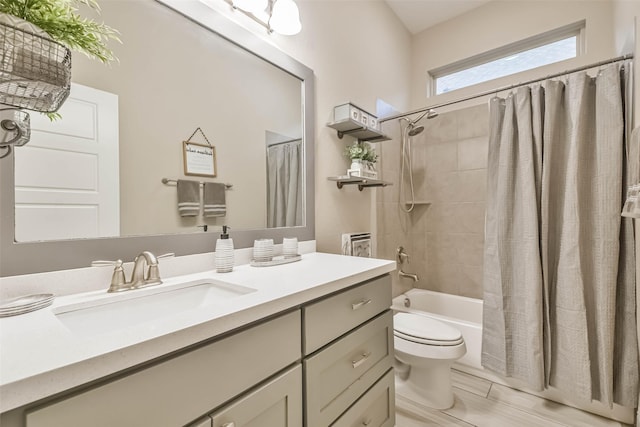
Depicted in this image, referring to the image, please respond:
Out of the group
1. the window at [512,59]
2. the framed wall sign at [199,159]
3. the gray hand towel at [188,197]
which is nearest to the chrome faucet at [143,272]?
the gray hand towel at [188,197]

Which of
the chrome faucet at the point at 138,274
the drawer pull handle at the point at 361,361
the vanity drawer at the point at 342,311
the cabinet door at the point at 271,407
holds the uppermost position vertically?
the chrome faucet at the point at 138,274

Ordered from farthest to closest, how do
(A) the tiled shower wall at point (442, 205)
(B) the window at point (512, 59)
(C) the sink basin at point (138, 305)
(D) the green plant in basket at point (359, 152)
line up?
(A) the tiled shower wall at point (442, 205) → (B) the window at point (512, 59) → (D) the green plant in basket at point (359, 152) → (C) the sink basin at point (138, 305)

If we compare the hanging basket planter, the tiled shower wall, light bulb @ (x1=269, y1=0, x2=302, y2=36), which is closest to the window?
the tiled shower wall

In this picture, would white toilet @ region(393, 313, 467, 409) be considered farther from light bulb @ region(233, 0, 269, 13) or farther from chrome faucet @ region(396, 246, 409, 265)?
light bulb @ region(233, 0, 269, 13)

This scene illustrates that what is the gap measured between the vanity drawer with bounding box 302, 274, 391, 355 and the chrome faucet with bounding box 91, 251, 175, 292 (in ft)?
1.67

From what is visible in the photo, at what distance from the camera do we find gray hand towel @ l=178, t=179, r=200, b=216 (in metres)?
1.08

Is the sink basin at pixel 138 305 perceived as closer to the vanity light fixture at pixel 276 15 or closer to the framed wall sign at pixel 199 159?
the framed wall sign at pixel 199 159

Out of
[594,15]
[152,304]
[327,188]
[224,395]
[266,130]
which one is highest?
[594,15]

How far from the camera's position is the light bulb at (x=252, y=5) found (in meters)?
1.25

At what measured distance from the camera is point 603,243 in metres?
1.31

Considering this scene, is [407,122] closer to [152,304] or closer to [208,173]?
[208,173]

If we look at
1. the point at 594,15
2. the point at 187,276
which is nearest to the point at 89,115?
the point at 187,276

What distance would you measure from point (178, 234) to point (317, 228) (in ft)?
2.72

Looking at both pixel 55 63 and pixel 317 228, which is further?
pixel 317 228
